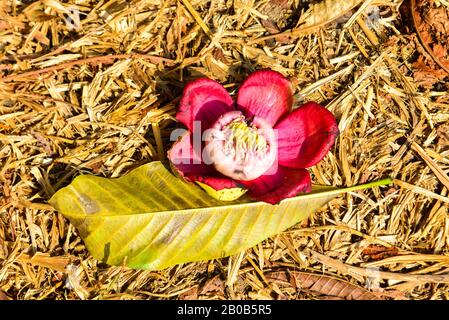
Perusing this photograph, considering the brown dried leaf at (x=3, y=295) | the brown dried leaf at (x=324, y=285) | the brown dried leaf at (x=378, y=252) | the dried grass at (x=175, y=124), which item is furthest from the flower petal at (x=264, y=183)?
the brown dried leaf at (x=3, y=295)

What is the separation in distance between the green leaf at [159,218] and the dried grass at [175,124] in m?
0.12

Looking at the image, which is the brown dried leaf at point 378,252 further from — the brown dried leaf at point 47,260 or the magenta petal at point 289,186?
the brown dried leaf at point 47,260

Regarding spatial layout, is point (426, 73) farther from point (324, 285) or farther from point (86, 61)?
point (86, 61)

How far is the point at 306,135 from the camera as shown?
2266 millimetres

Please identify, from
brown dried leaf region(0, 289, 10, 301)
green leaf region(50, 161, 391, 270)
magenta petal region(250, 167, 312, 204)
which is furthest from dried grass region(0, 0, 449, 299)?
magenta petal region(250, 167, 312, 204)

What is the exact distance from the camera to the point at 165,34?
2.42m

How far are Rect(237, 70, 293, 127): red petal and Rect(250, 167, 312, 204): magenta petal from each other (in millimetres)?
216

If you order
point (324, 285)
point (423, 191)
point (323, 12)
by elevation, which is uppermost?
point (323, 12)

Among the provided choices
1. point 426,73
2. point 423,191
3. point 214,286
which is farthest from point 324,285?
point 426,73

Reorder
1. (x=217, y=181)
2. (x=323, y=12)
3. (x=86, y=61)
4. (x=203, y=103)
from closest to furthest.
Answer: (x=217, y=181), (x=203, y=103), (x=86, y=61), (x=323, y=12)

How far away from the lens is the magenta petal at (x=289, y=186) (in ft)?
6.84

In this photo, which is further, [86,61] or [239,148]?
[86,61]

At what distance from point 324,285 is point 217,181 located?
0.65 meters

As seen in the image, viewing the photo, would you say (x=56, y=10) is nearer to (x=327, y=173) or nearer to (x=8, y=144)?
(x=8, y=144)
